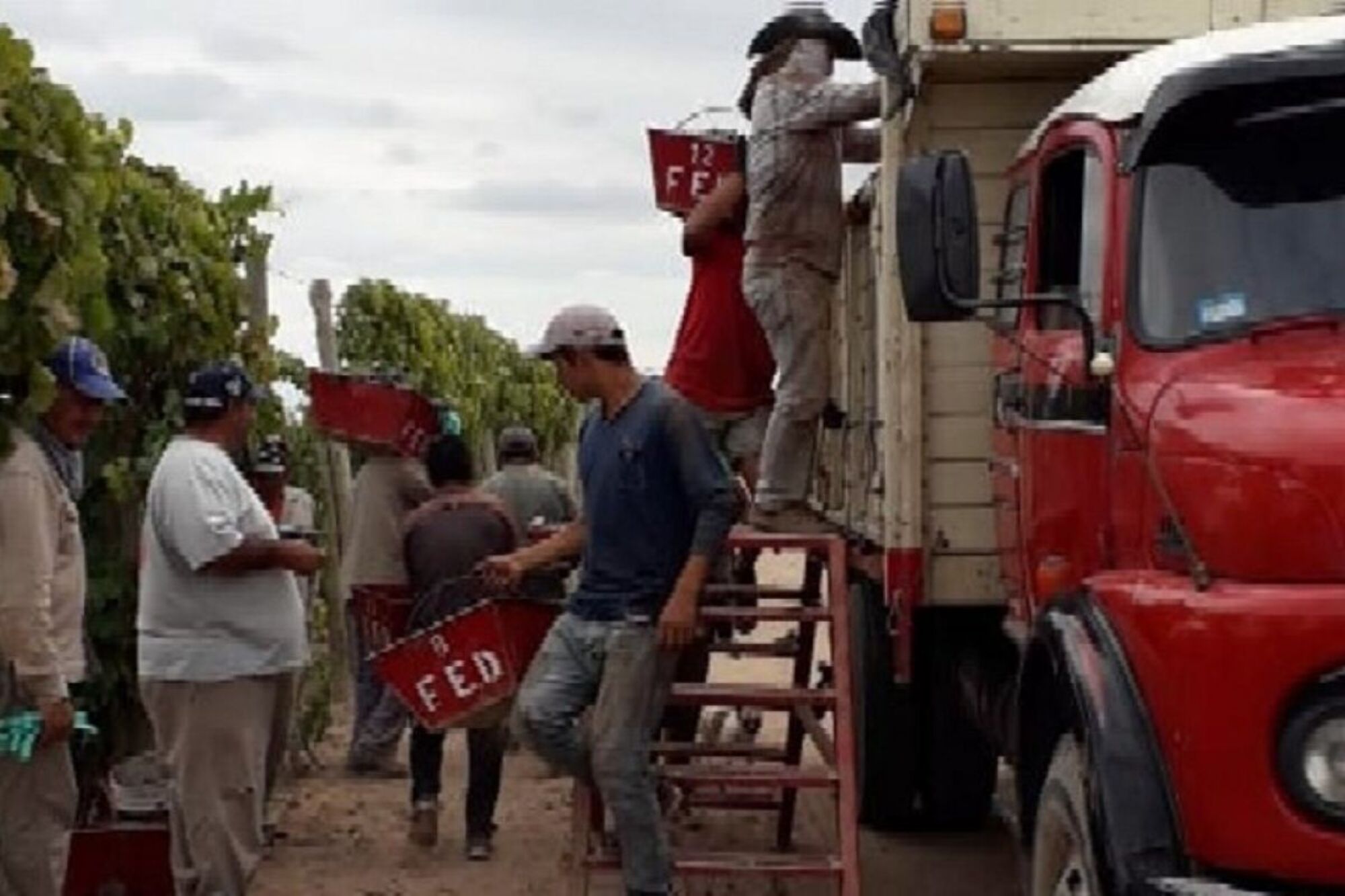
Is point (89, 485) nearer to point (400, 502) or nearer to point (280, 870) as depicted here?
point (280, 870)

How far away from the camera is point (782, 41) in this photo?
28.4ft

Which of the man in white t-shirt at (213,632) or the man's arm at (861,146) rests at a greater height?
the man's arm at (861,146)

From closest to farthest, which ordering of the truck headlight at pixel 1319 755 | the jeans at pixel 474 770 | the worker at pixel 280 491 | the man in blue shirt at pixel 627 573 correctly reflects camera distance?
the truck headlight at pixel 1319 755, the man in blue shirt at pixel 627 573, the worker at pixel 280 491, the jeans at pixel 474 770

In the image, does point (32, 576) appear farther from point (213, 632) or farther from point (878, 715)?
point (878, 715)

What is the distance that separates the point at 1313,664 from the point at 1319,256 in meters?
1.11

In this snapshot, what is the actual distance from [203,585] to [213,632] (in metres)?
0.14

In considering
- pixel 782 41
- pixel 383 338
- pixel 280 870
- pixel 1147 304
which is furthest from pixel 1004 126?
pixel 383 338

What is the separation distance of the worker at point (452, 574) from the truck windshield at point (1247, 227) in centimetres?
461

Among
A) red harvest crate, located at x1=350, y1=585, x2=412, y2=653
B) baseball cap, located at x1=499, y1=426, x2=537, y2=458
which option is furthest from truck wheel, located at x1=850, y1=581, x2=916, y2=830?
baseball cap, located at x1=499, y1=426, x2=537, y2=458

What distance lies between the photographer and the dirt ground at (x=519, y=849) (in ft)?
30.0

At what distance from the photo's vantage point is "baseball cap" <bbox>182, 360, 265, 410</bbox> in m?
7.32

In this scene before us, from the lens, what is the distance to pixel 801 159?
28.5ft

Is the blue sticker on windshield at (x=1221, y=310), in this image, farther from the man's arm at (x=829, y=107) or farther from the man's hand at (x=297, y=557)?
the man's arm at (x=829, y=107)

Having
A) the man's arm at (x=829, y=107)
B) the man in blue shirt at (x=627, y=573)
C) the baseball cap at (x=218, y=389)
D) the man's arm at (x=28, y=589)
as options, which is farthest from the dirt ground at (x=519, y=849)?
the man's arm at (x=28, y=589)
